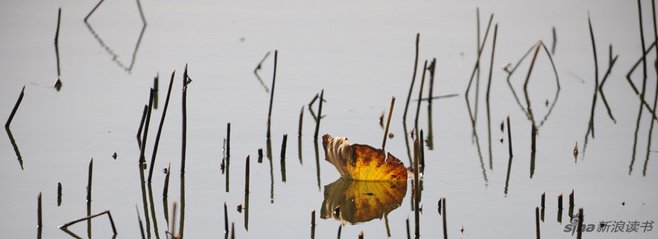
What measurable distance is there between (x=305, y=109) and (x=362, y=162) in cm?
137

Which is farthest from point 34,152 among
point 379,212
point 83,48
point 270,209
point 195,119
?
point 83,48

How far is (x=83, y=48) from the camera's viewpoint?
6453mm

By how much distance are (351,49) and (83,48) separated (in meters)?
1.64

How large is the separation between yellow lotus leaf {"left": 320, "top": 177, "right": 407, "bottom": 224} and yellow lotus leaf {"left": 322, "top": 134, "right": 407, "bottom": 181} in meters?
0.03

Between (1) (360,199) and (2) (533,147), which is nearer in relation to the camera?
(1) (360,199)

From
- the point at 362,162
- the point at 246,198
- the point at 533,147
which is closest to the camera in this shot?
the point at 246,198

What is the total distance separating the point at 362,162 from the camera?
3861 millimetres

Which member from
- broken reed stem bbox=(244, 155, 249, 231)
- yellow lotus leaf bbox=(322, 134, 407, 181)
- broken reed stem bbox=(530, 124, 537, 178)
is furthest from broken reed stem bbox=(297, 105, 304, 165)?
broken reed stem bbox=(530, 124, 537, 178)

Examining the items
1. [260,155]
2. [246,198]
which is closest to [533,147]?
[260,155]

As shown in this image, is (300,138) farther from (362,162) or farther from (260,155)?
(362,162)

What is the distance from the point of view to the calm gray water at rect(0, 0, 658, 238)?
11.8ft

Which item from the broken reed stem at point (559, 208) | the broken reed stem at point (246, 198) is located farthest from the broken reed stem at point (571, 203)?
the broken reed stem at point (246, 198)

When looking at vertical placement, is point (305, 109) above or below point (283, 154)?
above

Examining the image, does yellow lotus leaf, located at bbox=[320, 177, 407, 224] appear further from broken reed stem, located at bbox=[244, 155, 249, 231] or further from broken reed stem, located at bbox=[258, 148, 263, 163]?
broken reed stem, located at bbox=[258, 148, 263, 163]
